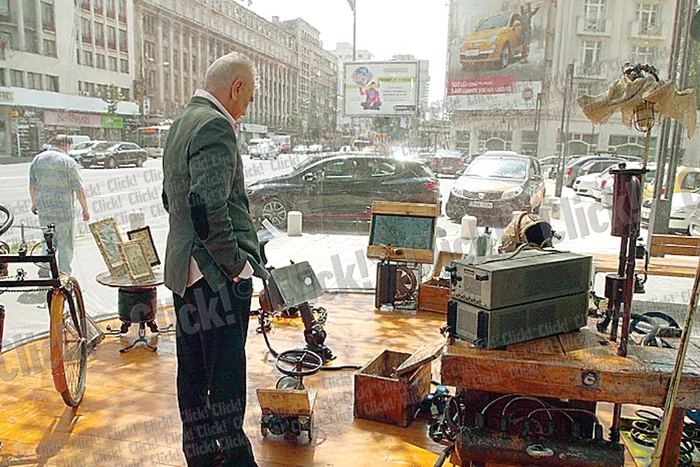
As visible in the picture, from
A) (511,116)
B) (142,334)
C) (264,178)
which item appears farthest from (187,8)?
(511,116)

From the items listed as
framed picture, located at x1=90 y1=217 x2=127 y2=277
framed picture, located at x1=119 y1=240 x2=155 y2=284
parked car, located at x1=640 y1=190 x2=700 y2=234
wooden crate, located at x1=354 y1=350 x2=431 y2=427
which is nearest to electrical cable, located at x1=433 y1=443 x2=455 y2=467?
wooden crate, located at x1=354 y1=350 x2=431 y2=427

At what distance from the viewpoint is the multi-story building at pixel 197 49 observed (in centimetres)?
498

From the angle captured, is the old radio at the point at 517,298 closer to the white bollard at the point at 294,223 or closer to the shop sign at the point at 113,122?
the shop sign at the point at 113,122

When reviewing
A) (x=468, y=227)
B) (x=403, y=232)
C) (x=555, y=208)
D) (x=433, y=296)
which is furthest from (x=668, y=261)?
(x=555, y=208)

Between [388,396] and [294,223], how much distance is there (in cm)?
455

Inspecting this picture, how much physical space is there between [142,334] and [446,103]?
5.14m

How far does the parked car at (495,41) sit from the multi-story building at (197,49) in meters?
2.16

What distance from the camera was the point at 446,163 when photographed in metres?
7.38

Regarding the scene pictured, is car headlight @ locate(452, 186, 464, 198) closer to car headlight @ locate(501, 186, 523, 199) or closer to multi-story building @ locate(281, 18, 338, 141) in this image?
car headlight @ locate(501, 186, 523, 199)

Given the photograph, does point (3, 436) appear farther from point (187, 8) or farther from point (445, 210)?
point (445, 210)

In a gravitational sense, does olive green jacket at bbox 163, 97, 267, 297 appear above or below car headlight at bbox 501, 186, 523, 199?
above

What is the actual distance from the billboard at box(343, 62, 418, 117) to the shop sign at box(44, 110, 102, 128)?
3.05m

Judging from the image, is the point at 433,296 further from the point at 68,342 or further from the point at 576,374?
the point at 576,374

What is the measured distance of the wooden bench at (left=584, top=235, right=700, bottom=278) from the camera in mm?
3783
